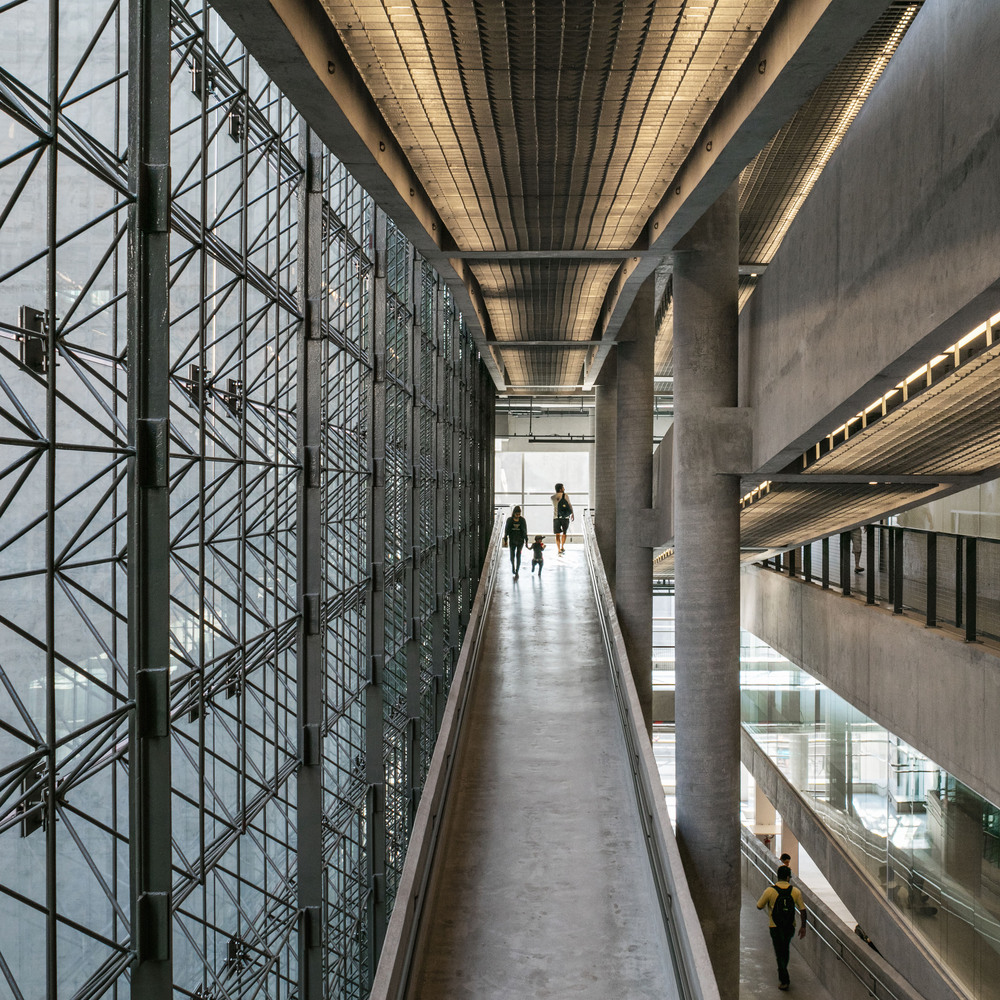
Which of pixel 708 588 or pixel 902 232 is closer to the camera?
pixel 902 232

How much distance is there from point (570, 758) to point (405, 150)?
26.5 feet

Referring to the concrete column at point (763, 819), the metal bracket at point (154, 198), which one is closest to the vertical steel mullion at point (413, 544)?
the metal bracket at point (154, 198)

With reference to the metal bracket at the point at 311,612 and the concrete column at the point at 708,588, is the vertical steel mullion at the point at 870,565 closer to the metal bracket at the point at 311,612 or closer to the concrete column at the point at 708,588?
the concrete column at the point at 708,588

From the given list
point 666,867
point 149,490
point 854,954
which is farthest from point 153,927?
point 854,954

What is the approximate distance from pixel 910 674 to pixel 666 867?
17.2 ft

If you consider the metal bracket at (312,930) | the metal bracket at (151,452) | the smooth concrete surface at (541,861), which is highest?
the metal bracket at (151,452)

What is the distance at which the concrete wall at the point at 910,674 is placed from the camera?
973 cm

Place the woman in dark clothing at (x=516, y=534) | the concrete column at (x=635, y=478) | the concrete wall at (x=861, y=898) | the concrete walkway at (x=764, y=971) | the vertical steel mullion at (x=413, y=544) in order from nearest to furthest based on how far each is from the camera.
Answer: the concrete wall at (x=861, y=898) → the concrete walkway at (x=764, y=971) → the vertical steel mullion at (x=413, y=544) → the concrete column at (x=635, y=478) → the woman in dark clothing at (x=516, y=534)

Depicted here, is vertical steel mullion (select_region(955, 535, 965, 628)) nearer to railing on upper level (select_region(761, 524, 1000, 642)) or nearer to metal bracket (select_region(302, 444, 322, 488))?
railing on upper level (select_region(761, 524, 1000, 642))

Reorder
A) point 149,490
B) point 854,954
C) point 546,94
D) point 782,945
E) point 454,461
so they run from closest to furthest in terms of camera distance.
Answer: point 149,490 < point 546,94 < point 782,945 < point 854,954 < point 454,461

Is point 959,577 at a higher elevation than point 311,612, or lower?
higher

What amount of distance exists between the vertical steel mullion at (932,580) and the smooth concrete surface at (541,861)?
4.05 m

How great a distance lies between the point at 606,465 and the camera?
27797mm

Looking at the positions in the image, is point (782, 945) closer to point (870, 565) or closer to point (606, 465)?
point (870, 565)
